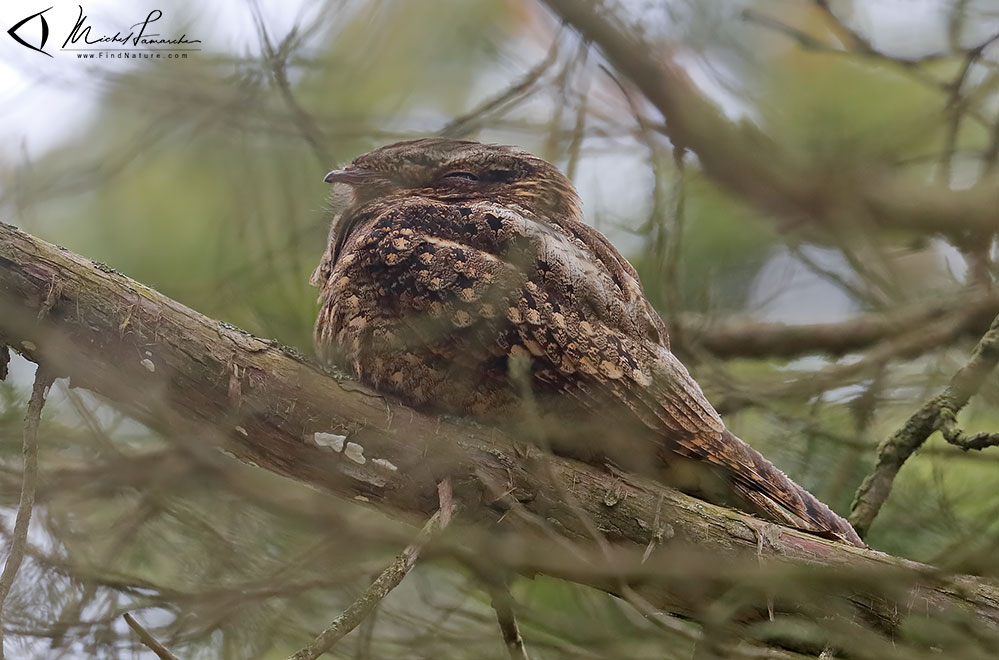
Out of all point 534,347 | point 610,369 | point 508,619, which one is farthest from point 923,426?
point 508,619

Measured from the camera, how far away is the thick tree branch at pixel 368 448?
5.87ft

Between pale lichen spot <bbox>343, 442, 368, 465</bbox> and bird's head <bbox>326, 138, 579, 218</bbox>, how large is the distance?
2.70ft

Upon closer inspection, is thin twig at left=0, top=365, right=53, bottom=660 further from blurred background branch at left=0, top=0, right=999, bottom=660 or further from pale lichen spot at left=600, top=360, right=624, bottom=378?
pale lichen spot at left=600, top=360, right=624, bottom=378

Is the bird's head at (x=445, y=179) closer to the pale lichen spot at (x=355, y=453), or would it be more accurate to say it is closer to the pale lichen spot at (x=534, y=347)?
the pale lichen spot at (x=534, y=347)

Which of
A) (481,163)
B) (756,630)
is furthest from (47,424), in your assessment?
(756,630)

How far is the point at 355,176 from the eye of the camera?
8.40 feet

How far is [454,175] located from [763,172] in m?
0.83

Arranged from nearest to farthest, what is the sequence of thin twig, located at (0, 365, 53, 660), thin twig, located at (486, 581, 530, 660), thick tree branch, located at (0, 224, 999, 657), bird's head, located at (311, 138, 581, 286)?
thin twig, located at (0, 365, 53, 660) < thin twig, located at (486, 581, 530, 660) < thick tree branch, located at (0, 224, 999, 657) < bird's head, located at (311, 138, 581, 286)

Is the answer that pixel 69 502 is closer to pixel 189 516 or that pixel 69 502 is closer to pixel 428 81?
pixel 189 516

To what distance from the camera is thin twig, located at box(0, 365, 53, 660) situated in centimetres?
146

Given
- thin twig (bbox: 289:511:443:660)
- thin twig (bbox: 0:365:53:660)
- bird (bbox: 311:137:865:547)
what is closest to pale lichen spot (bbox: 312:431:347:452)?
bird (bbox: 311:137:865:547)

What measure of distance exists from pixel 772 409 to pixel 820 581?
1.55 meters

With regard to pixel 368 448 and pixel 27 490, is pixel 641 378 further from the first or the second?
pixel 27 490

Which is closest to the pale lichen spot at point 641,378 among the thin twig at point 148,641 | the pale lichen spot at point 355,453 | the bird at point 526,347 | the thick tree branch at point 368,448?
the bird at point 526,347
